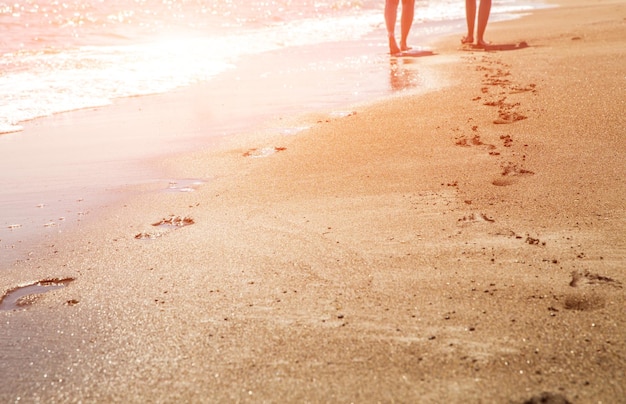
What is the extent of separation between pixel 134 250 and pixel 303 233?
0.72 meters

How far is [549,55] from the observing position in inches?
249

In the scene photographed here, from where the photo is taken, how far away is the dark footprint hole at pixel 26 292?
230 centimetres

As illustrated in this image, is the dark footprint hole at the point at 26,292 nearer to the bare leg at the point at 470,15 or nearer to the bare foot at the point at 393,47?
the bare foot at the point at 393,47

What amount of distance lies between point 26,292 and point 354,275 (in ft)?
4.05

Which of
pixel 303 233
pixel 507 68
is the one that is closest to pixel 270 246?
pixel 303 233

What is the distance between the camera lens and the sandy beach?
1689mm

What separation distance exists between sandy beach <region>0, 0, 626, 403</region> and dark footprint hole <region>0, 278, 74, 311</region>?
0.05 ft

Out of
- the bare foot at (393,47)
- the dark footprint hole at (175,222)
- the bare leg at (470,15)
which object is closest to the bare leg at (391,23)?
the bare foot at (393,47)

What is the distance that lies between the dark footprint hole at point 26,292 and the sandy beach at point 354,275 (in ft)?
0.05

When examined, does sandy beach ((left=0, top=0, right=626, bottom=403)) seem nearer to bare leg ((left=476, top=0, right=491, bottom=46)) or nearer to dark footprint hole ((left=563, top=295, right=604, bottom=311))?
dark footprint hole ((left=563, top=295, right=604, bottom=311))

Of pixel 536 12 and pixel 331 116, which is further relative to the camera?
pixel 536 12

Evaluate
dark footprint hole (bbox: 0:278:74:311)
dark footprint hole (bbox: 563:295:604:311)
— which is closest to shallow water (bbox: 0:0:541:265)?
dark footprint hole (bbox: 0:278:74:311)

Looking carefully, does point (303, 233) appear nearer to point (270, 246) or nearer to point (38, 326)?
point (270, 246)

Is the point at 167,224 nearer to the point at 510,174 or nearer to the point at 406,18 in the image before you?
the point at 510,174
